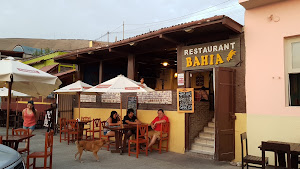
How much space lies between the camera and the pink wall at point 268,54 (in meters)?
6.22

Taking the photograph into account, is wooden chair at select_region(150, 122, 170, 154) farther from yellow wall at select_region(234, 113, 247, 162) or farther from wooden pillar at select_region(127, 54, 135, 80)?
wooden pillar at select_region(127, 54, 135, 80)

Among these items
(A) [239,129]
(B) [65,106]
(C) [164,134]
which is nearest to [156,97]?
(C) [164,134]

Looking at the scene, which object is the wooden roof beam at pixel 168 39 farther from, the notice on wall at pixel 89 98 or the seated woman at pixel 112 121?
the notice on wall at pixel 89 98

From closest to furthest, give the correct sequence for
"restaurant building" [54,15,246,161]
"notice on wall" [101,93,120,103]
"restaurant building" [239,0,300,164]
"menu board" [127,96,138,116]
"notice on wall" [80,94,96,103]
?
1. "restaurant building" [239,0,300,164]
2. "restaurant building" [54,15,246,161]
3. "menu board" [127,96,138,116]
4. "notice on wall" [101,93,120,103]
5. "notice on wall" [80,94,96,103]

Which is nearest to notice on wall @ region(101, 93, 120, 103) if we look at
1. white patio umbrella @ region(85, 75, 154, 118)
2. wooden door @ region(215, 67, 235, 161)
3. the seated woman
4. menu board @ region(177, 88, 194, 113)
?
the seated woman

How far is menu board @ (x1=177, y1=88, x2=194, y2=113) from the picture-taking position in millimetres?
7885

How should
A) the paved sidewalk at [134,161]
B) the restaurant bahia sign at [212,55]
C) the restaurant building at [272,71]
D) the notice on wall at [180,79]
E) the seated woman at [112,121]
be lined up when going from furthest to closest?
the seated woman at [112,121] < the notice on wall at [180,79] < the restaurant bahia sign at [212,55] < the paved sidewalk at [134,161] < the restaurant building at [272,71]

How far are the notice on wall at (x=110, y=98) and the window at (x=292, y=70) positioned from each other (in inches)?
252

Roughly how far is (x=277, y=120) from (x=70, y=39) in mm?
82112

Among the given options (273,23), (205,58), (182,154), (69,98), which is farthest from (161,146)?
(69,98)

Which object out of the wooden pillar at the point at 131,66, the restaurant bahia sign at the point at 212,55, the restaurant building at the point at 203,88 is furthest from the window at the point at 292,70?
the wooden pillar at the point at 131,66

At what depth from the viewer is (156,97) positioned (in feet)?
29.7

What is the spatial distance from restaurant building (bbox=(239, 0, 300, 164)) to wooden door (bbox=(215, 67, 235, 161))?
0.44 metres

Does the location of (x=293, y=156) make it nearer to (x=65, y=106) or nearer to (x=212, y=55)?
(x=212, y=55)
